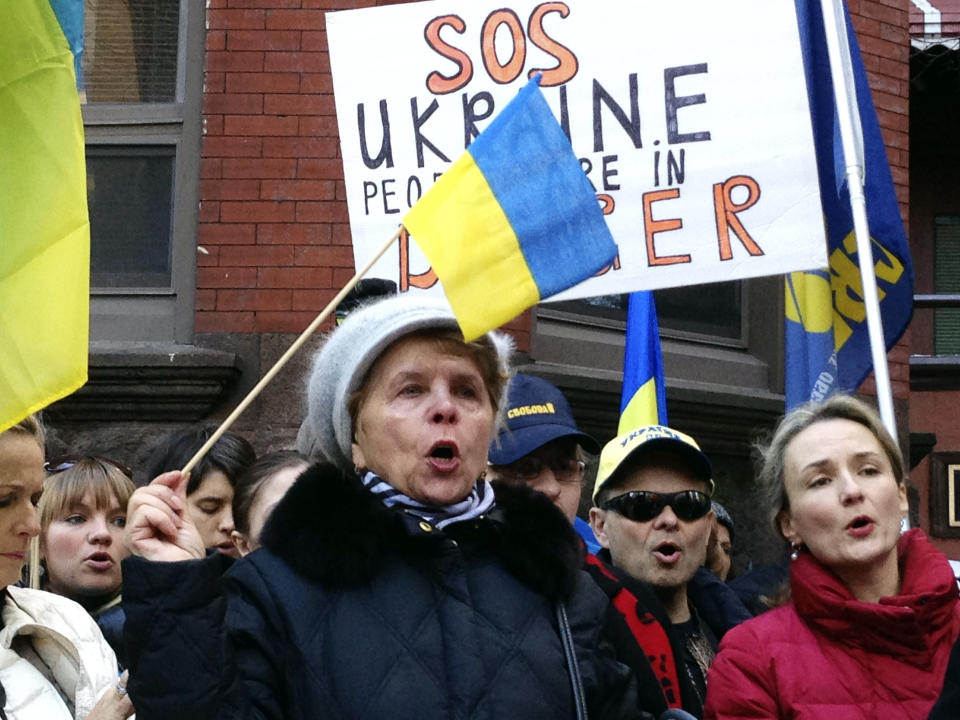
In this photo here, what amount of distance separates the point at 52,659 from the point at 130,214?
417 centimetres

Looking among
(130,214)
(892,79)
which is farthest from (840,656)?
(892,79)

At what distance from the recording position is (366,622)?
2664mm

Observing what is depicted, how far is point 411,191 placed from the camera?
197 inches

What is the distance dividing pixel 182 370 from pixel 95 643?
3425 millimetres

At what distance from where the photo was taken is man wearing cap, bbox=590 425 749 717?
4273mm

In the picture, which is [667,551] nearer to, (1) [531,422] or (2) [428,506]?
(1) [531,422]

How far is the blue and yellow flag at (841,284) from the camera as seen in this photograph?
521 cm

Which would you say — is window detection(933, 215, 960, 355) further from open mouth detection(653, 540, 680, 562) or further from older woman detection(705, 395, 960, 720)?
older woman detection(705, 395, 960, 720)

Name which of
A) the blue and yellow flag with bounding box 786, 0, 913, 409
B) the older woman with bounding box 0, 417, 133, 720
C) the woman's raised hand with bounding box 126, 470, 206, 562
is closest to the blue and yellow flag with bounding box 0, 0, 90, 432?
the older woman with bounding box 0, 417, 133, 720

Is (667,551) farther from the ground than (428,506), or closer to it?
closer to it

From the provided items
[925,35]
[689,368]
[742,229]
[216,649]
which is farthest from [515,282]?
[925,35]

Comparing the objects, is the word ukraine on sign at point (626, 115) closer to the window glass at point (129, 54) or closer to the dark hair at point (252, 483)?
the dark hair at point (252, 483)

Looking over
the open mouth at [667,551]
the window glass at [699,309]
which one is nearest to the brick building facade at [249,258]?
the window glass at [699,309]

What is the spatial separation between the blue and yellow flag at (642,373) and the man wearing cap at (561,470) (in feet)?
2.84
